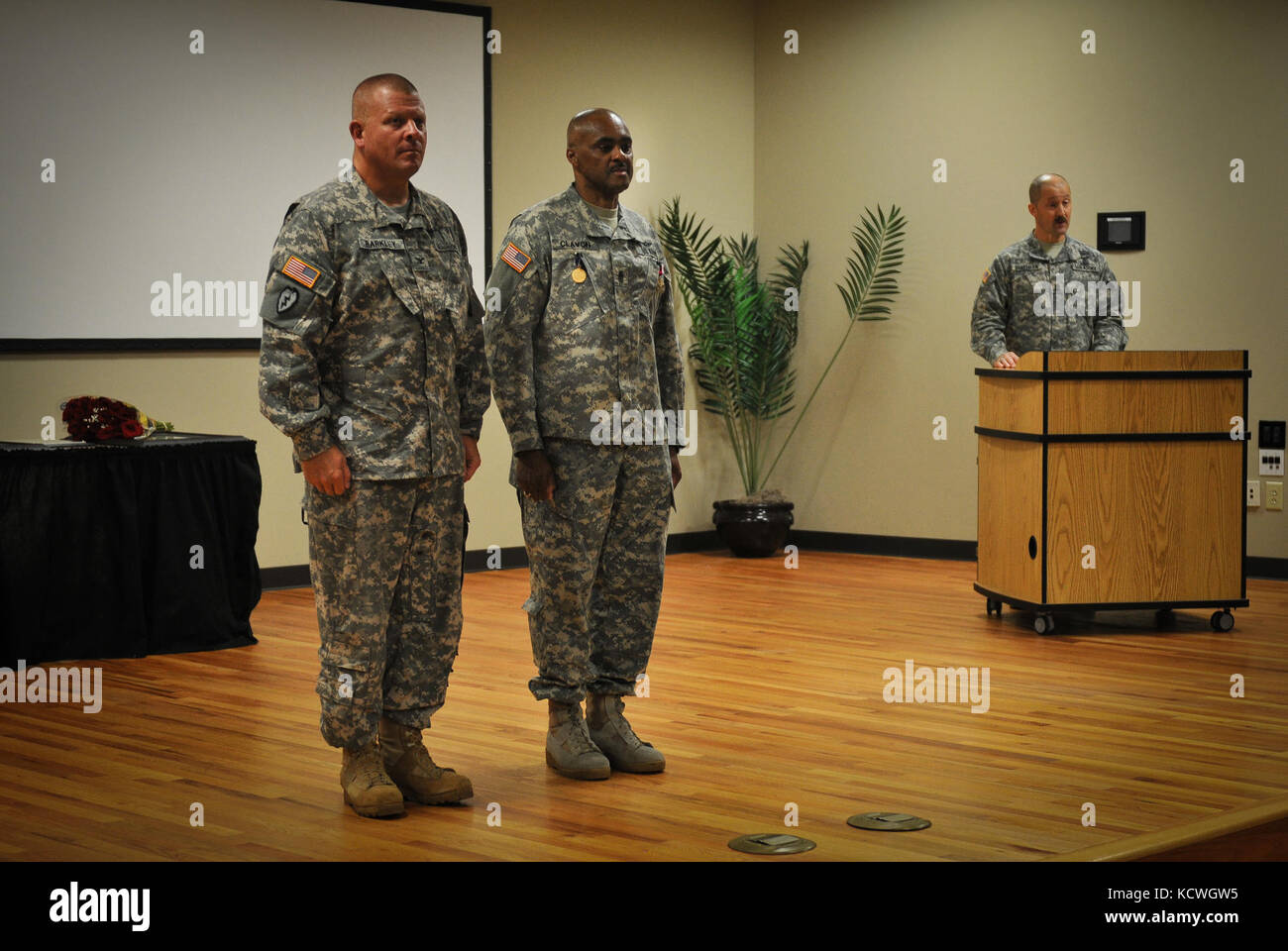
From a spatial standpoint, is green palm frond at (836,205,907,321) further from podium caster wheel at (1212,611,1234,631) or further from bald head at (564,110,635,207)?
bald head at (564,110,635,207)

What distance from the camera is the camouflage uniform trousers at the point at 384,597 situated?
3449 mm

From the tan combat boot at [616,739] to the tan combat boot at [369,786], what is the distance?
0.61 meters

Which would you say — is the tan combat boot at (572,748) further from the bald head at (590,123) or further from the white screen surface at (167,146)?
the white screen surface at (167,146)

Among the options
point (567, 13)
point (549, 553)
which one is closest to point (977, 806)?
point (549, 553)

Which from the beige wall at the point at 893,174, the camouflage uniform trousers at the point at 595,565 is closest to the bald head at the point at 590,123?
the camouflage uniform trousers at the point at 595,565

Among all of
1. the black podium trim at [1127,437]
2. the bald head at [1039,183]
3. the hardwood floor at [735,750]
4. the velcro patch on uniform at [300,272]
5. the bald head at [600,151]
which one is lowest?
the hardwood floor at [735,750]

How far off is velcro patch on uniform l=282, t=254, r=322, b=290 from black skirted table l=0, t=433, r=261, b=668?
259 centimetres

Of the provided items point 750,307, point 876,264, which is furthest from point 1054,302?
point 750,307

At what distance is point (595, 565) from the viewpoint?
3.89m

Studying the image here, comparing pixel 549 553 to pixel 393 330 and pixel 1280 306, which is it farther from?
pixel 1280 306

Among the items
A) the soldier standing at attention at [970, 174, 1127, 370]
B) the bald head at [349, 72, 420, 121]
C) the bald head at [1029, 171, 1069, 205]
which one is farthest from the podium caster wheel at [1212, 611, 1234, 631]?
the bald head at [349, 72, 420, 121]

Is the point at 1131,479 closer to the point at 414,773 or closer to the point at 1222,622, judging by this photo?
the point at 1222,622

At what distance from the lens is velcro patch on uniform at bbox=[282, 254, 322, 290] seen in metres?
3.38
